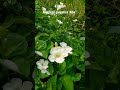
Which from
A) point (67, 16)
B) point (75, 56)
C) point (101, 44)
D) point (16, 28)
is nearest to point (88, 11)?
point (67, 16)

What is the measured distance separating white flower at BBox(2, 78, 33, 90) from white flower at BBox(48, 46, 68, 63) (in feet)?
1.32

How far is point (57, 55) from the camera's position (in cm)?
153

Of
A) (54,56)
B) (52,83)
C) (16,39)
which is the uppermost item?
(16,39)

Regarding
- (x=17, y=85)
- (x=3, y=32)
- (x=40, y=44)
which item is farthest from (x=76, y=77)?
(x=3, y=32)

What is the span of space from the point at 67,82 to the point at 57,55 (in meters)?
0.13

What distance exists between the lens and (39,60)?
5.10 feet

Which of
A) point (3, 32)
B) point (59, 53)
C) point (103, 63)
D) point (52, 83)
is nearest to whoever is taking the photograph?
point (3, 32)

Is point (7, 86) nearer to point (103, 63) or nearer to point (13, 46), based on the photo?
point (13, 46)

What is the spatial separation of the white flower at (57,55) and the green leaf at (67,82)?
9 centimetres

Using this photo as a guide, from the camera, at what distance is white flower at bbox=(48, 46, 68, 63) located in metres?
1.55

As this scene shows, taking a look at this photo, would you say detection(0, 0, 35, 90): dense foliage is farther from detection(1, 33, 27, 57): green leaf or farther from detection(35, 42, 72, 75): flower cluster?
detection(35, 42, 72, 75): flower cluster

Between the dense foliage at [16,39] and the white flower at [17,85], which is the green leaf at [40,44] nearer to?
the dense foliage at [16,39]

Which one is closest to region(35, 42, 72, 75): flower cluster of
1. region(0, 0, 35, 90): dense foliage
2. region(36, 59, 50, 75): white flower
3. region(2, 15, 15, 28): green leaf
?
region(36, 59, 50, 75): white flower

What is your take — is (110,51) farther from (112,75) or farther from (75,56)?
(75,56)
